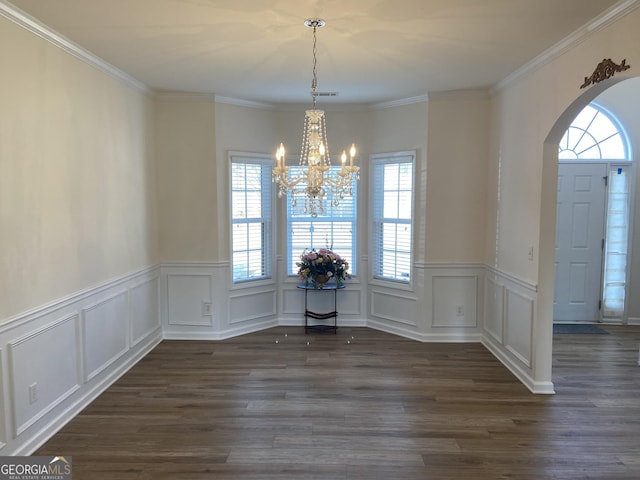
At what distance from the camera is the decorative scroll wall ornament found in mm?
2802

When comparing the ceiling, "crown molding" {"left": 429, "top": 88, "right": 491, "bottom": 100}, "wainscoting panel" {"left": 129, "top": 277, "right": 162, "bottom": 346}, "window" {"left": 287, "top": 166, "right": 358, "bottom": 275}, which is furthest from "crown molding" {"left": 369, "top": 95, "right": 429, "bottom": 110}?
"wainscoting panel" {"left": 129, "top": 277, "right": 162, "bottom": 346}

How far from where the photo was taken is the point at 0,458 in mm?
2732

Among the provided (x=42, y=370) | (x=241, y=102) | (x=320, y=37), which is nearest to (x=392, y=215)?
(x=241, y=102)

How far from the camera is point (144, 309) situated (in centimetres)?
493

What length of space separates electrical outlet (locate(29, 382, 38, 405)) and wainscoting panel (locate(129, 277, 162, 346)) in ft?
5.07

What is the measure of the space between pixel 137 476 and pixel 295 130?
13.9 ft

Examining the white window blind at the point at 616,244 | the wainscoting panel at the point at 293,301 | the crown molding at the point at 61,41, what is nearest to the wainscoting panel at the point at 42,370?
the crown molding at the point at 61,41

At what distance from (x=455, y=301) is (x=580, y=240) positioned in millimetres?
2071

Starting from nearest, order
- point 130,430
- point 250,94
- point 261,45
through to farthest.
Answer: point 130,430 → point 261,45 → point 250,94

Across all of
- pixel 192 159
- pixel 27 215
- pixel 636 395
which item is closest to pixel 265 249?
pixel 192 159

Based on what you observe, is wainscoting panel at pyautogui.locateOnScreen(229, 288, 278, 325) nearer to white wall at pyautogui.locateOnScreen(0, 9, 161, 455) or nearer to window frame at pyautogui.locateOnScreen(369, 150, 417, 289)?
white wall at pyautogui.locateOnScreen(0, 9, 161, 455)

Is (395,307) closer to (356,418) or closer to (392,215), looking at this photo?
(392,215)

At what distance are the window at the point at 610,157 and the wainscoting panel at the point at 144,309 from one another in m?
5.34

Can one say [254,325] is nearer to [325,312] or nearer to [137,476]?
[325,312]
